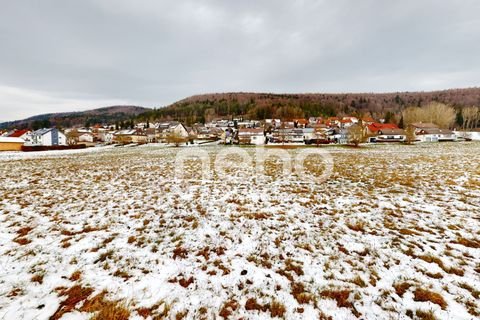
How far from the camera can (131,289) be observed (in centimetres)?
355

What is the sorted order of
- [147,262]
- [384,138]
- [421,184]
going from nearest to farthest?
[147,262], [421,184], [384,138]

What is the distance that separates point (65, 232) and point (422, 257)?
8.63 meters

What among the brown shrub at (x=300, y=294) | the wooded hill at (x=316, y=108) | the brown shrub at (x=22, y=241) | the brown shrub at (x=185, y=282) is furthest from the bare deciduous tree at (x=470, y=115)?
the brown shrub at (x=22, y=241)

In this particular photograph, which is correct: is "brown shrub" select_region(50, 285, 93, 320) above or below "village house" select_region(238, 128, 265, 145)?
below

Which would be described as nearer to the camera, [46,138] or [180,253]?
[180,253]

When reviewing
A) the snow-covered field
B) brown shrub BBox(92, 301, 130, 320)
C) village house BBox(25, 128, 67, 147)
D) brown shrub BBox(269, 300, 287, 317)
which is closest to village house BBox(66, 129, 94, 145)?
village house BBox(25, 128, 67, 147)

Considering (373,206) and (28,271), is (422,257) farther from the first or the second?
(28,271)

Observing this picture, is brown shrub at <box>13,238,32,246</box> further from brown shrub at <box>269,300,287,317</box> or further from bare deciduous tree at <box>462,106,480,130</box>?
bare deciduous tree at <box>462,106,480,130</box>

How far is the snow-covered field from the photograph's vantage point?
3.19 metres

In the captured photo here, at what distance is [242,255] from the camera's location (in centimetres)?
457

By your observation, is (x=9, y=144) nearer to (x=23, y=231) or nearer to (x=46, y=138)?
(x=46, y=138)

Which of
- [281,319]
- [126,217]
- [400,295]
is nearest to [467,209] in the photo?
[400,295]

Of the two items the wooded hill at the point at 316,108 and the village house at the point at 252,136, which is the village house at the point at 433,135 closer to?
the village house at the point at 252,136

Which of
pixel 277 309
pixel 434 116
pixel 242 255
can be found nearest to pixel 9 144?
pixel 242 255
